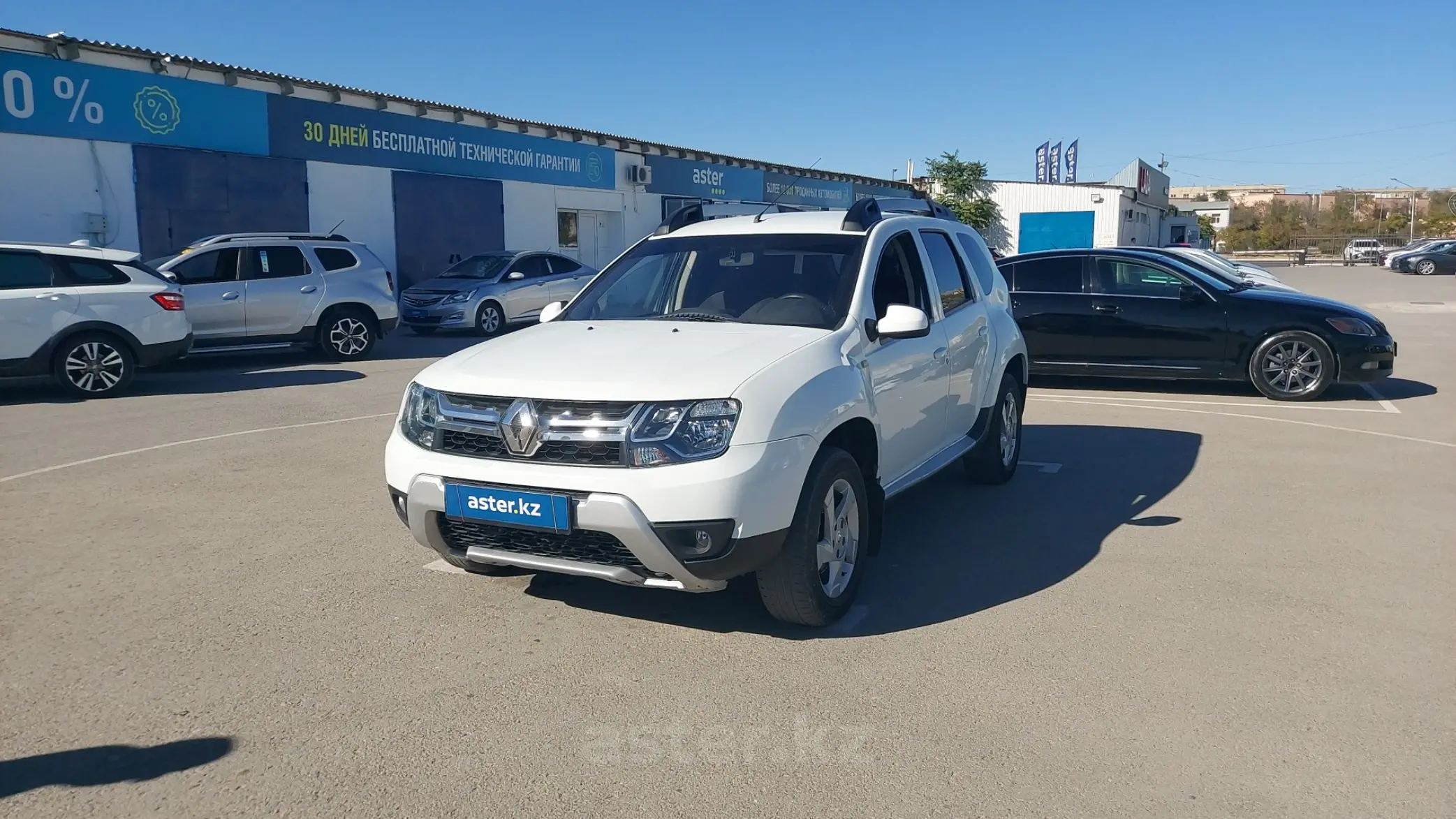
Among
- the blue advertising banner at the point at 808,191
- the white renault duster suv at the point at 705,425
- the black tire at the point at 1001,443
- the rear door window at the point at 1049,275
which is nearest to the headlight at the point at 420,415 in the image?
the white renault duster suv at the point at 705,425

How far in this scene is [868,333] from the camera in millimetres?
4797

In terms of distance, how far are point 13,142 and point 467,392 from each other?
1467 cm

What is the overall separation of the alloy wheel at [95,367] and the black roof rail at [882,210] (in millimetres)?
8417

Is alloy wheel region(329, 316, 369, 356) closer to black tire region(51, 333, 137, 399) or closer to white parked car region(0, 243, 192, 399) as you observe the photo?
white parked car region(0, 243, 192, 399)

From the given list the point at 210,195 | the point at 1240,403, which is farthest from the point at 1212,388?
the point at 210,195

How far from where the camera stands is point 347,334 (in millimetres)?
14727

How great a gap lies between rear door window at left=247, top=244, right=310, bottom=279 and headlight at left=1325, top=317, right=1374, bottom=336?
40.4 feet

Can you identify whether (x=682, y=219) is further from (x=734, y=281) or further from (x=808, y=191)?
(x=808, y=191)

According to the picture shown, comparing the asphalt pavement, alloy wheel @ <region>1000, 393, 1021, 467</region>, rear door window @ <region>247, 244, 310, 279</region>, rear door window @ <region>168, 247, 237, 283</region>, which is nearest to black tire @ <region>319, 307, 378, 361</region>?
rear door window @ <region>247, 244, 310, 279</region>

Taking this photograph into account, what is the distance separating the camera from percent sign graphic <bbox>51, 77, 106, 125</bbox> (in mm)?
15562

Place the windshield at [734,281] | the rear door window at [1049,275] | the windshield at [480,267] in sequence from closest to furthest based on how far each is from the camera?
the windshield at [734,281] → the rear door window at [1049,275] → the windshield at [480,267]

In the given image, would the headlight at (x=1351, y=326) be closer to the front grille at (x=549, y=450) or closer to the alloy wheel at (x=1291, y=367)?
the alloy wheel at (x=1291, y=367)

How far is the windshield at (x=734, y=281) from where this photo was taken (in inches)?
196

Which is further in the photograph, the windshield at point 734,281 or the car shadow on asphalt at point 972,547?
the windshield at point 734,281
